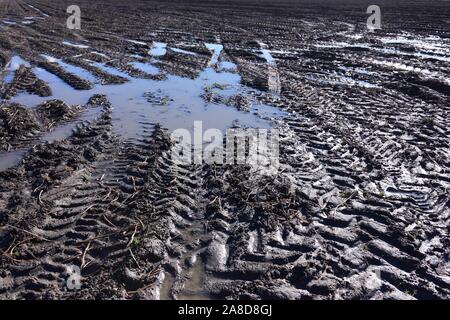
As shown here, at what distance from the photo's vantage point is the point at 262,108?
10977 millimetres

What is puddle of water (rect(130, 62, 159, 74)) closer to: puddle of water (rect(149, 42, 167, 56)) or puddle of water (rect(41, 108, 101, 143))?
puddle of water (rect(149, 42, 167, 56))

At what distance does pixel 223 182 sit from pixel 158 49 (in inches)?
498

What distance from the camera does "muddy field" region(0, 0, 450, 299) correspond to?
16.8 ft

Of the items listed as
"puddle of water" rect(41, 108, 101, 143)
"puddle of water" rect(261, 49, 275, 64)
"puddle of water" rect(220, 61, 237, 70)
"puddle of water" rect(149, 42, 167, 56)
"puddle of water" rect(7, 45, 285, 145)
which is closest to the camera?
"puddle of water" rect(41, 108, 101, 143)

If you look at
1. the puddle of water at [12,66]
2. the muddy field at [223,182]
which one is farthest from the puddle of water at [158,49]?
the puddle of water at [12,66]

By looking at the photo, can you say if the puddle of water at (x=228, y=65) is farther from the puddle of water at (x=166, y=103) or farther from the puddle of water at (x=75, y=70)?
the puddle of water at (x=75, y=70)

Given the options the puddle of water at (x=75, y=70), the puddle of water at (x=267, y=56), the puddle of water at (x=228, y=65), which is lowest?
the puddle of water at (x=75, y=70)

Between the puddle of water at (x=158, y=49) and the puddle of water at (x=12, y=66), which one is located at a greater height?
the puddle of water at (x=158, y=49)

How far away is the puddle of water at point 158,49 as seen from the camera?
17.3 metres

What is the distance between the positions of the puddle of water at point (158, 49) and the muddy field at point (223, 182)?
102cm

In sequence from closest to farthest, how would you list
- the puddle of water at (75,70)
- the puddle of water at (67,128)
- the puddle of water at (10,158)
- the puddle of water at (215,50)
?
the puddle of water at (10,158)
the puddle of water at (67,128)
the puddle of water at (75,70)
the puddle of water at (215,50)

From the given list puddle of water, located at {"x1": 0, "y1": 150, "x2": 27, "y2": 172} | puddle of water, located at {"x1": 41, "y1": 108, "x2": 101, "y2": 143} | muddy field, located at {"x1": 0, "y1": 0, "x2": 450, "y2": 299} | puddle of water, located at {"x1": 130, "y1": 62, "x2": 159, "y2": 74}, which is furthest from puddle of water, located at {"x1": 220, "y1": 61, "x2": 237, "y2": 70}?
puddle of water, located at {"x1": 0, "y1": 150, "x2": 27, "y2": 172}

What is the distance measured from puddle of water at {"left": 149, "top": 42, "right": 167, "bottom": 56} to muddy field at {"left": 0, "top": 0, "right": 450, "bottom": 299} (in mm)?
1019
